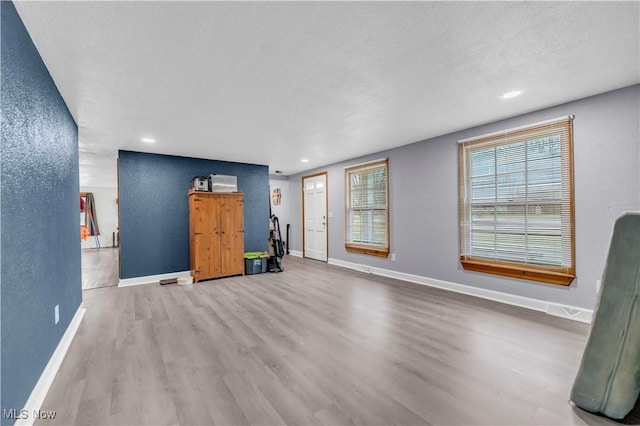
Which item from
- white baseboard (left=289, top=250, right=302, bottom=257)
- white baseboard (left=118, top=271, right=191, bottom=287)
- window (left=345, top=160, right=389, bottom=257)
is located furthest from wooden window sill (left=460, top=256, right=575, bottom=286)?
white baseboard (left=118, top=271, right=191, bottom=287)

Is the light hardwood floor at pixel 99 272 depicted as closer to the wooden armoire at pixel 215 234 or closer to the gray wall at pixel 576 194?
the wooden armoire at pixel 215 234

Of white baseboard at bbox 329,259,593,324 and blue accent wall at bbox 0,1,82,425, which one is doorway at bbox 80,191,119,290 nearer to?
blue accent wall at bbox 0,1,82,425

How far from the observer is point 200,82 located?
252cm

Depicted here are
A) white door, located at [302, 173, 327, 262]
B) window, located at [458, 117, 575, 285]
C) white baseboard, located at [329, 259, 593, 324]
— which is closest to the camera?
white baseboard, located at [329, 259, 593, 324]

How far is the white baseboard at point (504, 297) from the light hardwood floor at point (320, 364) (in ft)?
0.63

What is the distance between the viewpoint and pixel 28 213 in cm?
176

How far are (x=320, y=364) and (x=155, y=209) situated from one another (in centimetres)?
444

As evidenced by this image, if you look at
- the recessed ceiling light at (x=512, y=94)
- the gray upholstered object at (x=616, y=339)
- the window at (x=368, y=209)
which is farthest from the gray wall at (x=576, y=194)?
the gray upholstered object at (x=616, y=339)

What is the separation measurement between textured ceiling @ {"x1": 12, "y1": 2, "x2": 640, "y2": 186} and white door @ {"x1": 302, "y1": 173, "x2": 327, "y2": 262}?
332 centimetres

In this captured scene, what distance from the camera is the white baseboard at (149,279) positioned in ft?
15.9

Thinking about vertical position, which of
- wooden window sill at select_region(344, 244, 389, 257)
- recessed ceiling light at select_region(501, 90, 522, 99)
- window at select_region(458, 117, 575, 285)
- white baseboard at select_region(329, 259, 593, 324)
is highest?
recessed ceiling light at select_region(501, 90, 522, 99)

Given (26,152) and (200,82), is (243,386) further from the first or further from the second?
(200,82)

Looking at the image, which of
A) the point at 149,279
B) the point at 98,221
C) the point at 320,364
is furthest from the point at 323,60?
the point at 98,221

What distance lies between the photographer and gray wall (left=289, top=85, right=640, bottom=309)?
2807 mm
